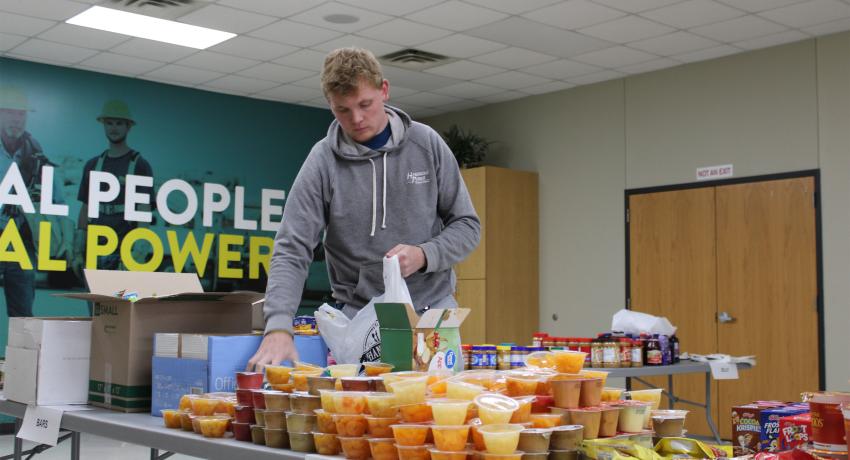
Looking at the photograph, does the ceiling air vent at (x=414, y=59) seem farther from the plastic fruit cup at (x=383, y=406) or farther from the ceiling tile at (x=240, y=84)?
the plastic fruit cup at (x=383, y=406)

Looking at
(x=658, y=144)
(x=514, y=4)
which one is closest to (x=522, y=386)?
(x=514, y=4)

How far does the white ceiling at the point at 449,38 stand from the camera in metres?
6.11

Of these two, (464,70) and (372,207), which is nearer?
(372,207)

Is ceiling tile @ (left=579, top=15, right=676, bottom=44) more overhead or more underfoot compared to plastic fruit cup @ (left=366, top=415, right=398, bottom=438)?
more overhead

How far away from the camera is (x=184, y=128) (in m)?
8.41

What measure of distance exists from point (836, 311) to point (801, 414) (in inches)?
211

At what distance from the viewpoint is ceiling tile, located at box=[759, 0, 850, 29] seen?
5.98 meters

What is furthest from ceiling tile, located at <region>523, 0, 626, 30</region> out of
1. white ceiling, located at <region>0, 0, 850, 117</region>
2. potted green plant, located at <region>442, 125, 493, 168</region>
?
potted green plant, located at <region>442, 125, 493, 168</region>

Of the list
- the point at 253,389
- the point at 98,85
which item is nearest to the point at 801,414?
the point at 253,389

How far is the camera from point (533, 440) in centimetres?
140

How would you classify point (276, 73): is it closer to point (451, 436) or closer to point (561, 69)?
point (561, 69)

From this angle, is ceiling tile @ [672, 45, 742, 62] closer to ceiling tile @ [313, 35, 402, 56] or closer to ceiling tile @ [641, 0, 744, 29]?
ceiling tile @ [641, 0, 744, 29]

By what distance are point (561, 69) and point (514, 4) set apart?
1.78m

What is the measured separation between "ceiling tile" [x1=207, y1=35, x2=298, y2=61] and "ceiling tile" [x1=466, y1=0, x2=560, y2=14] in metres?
1.78
